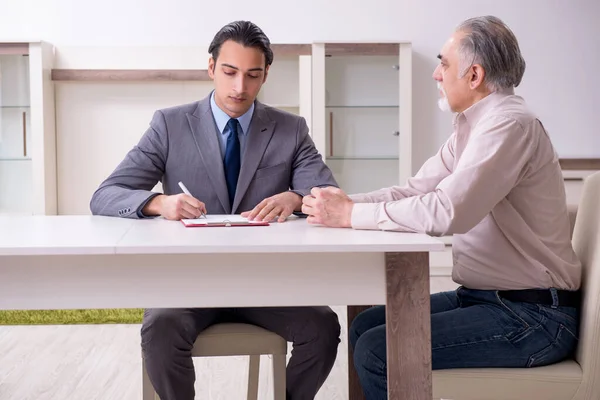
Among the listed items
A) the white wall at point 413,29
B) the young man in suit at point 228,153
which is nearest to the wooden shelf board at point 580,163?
the white wall at point 413,29

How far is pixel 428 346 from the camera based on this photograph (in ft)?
5.28

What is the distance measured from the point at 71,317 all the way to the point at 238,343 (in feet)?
7.19

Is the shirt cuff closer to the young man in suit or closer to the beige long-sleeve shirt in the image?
the beige long-sleeve shirt

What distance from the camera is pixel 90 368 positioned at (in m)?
3.11

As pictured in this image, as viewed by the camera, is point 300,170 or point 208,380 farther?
point 208,380

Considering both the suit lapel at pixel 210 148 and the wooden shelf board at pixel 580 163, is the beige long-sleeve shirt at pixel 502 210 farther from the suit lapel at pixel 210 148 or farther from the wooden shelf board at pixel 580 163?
the wooden shelf board at pixel 580 163

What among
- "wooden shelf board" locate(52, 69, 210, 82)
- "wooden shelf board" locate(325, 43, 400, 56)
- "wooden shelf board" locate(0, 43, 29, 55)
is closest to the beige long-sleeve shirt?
"wooden shelf board" locate(325, 43, 400, 56)

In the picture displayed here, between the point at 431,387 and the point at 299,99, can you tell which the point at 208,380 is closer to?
the point at 431,387

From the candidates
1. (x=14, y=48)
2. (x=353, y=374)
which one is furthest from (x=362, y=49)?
(x=353, y=374)

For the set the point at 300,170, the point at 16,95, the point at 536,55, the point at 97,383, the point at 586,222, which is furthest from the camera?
the point at 536,55

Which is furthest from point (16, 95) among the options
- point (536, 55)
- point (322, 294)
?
point (322, 294)

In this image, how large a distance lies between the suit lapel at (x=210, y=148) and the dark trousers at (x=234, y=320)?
1.32 ft

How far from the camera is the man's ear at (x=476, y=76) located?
192 centimetres

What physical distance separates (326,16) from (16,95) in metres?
2.00
